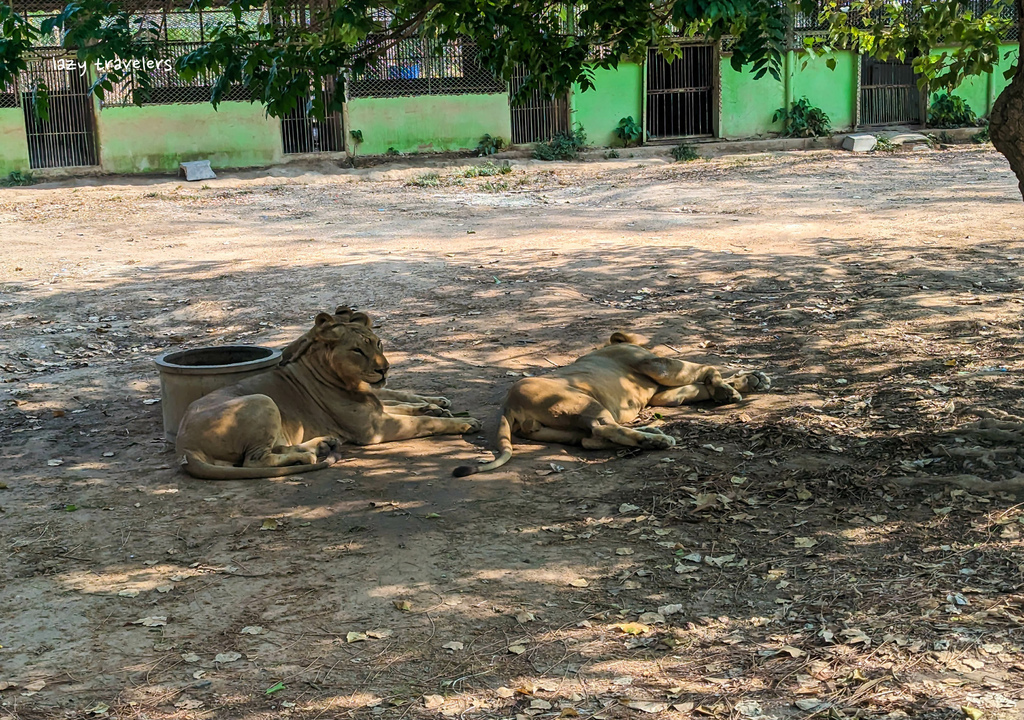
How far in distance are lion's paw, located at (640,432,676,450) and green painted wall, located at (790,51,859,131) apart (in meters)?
20.7

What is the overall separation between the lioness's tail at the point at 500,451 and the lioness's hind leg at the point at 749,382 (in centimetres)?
170

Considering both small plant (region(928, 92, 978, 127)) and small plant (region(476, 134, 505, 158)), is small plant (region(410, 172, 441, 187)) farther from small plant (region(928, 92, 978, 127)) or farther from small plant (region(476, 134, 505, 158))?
small plant (region(928, 92, 978, 127))

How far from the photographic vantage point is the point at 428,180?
21.3m

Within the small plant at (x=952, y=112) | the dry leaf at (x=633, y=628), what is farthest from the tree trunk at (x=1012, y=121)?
the small plant at (x=952, y=112)

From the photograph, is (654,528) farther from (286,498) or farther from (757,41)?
(757,41)

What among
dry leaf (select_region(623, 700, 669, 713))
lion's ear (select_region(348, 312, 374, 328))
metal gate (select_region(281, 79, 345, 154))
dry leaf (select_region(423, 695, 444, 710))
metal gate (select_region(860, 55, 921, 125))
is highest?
metal gate (select_region(860, 55, 921, 125))

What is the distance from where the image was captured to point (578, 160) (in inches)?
937

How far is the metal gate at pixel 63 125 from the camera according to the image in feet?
72.0

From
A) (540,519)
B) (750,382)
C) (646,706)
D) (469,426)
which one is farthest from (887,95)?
(646,706)

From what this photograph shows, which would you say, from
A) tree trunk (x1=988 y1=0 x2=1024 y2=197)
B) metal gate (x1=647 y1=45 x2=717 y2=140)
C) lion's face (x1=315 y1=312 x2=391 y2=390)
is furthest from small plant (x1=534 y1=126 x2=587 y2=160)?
tree trunk (x1=988 y1=0 x2=1024 y2=197)

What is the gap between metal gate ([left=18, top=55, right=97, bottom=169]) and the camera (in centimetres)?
2195

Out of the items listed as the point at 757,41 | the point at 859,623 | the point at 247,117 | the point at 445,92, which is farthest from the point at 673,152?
the point at 859,623

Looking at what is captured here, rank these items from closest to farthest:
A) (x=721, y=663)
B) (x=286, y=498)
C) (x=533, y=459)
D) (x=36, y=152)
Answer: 1. (x=721, y=663)
2. (x=286, y=498)
3. (x=533, y=459)
4. (x=36, y=152)

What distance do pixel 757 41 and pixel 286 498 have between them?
341 cm
